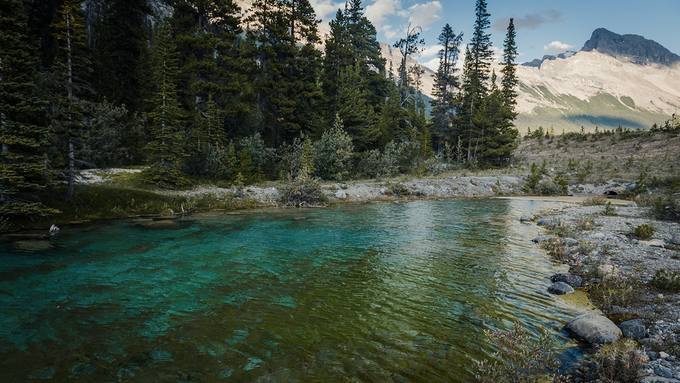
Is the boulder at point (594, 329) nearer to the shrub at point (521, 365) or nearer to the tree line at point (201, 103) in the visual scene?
the shrub at point (521, 365)

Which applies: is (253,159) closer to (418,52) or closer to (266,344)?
(266,344)

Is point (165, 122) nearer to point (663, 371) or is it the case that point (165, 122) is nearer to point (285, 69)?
point (285, 69)

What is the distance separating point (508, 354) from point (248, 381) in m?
5.09

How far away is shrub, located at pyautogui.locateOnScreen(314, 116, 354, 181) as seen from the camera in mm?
40375

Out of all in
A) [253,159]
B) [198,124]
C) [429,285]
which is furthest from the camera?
[253,159]

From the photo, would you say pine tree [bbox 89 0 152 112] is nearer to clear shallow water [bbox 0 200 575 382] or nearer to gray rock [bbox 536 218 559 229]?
clear shallow water [bbox 0 200 575 382]

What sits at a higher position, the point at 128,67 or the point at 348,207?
the point at 128,67

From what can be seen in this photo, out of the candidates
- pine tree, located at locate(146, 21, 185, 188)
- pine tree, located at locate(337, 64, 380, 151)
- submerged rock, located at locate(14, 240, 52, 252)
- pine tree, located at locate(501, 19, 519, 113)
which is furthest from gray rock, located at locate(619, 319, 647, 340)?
pine tree, located at locate(501, 19, 519, 113)

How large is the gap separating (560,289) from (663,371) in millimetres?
4969

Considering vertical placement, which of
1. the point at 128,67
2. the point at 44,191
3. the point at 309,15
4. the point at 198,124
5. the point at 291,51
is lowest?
the point at 44,191

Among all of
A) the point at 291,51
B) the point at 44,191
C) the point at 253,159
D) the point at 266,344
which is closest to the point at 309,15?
the point at 291,51

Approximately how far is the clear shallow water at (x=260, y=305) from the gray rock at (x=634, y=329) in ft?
4.48

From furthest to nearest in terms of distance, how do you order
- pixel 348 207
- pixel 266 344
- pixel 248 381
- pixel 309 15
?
1. pixel 309 15
2. pixel 348 207
3. pixel 266 344
4. pixel 248 381

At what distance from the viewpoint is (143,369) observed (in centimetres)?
674
